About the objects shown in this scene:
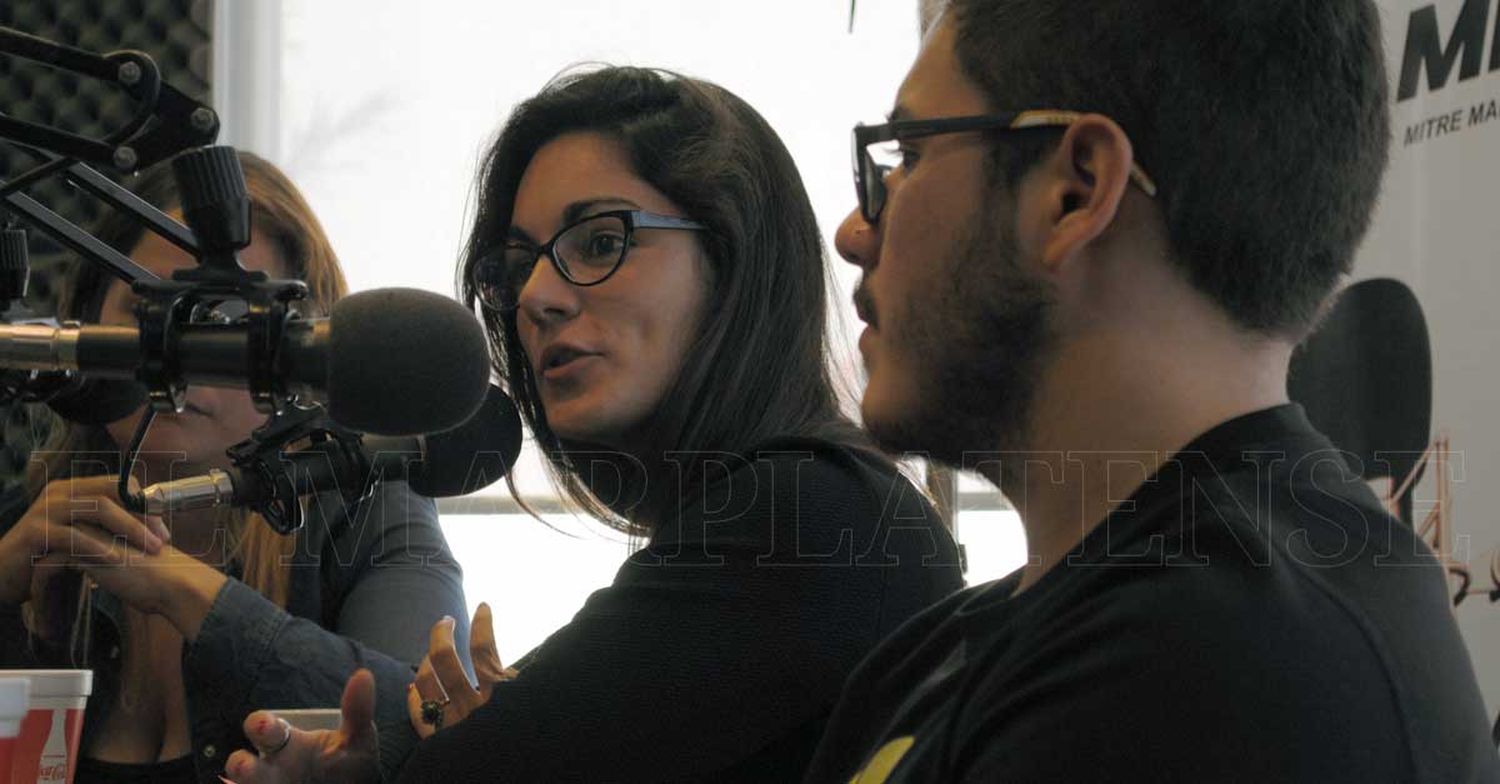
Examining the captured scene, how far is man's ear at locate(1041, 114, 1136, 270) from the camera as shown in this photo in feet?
2.75

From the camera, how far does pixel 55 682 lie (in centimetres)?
109

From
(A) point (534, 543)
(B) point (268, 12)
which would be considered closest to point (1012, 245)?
(A) point (534, 543)

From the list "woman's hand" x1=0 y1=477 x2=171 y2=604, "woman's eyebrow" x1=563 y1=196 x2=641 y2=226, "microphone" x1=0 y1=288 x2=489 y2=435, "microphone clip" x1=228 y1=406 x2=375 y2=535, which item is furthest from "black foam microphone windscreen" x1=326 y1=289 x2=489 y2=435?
"woman's hand" x1=0 y1=477 x2=171 y2=604

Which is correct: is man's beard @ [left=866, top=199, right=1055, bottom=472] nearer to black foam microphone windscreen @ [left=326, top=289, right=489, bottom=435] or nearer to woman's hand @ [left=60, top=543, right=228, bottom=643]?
black foam microphone windscreen @ [left=326, top=289, right=489, bottom=435]

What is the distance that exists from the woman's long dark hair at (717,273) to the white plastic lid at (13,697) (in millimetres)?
536

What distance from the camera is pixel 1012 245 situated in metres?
0.88

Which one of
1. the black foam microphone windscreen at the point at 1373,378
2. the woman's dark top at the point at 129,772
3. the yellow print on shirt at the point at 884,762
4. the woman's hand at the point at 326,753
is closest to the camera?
the yellow print on shirt at the point at 884,762

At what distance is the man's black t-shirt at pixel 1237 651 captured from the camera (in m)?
0.62

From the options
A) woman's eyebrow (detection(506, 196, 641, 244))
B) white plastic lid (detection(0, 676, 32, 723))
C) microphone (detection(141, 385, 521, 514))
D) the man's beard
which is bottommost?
white plastic lid (detection(0, 676, 32, 723))

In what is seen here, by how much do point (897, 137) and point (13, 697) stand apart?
0.71 m


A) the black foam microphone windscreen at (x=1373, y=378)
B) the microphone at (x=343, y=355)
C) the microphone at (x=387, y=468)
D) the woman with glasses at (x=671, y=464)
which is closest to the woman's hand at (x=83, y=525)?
the woman with glasses at (x=671, y=464)

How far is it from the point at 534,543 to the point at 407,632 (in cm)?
117

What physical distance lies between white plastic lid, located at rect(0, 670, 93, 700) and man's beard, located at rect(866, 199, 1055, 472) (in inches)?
24.7

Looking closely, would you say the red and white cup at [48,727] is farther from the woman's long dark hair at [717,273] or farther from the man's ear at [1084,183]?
the man's ear at [1084,183]
